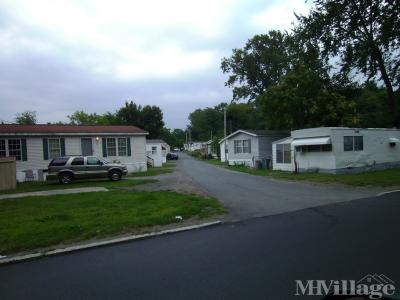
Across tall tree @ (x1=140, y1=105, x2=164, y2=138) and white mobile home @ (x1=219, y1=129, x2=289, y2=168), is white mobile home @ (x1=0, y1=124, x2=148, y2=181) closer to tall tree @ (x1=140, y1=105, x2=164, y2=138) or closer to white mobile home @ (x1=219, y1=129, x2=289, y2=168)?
white mobile home @ (x1=219, y1=129, x2=289, y2=168)

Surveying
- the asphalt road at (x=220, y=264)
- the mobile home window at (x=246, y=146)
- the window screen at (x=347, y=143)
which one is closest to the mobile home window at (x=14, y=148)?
the mobile home window at (x=246, y=146)

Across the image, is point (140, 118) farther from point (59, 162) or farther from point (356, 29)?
point (356, 29)

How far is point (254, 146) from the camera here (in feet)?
117

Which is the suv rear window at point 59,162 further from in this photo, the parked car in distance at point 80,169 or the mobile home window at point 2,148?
the mobile home window at point 2,148

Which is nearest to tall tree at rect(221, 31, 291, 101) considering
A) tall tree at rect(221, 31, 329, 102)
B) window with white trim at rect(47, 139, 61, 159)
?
tall tree at rect(221, 31, 329, 102)

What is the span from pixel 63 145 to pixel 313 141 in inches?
699

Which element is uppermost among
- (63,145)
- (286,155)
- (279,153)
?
(63,145)

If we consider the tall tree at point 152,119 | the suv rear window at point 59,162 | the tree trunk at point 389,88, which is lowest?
the suv rear window at point 59,162

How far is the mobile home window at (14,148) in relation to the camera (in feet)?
83.7

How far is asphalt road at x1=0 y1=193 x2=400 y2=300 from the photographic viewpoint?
5051mm

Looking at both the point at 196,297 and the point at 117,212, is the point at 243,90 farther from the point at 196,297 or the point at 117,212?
the point at 196,297

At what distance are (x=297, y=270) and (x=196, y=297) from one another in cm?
170

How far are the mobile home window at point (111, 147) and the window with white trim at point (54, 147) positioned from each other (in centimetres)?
358

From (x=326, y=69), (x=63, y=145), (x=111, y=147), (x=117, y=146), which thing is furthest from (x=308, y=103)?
(x=63, y=145)
